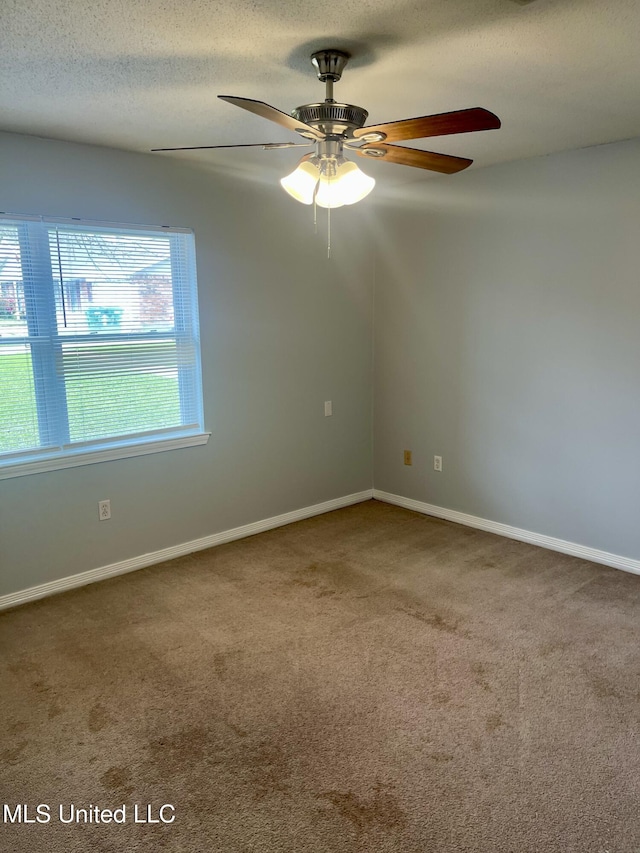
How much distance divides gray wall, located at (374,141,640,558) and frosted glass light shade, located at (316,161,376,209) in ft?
5.94

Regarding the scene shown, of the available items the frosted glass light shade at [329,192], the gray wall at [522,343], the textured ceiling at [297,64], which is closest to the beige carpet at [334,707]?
the gray wall at [522,343]

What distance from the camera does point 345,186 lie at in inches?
83.5

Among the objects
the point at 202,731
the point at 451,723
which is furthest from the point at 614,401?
the point at 202,731

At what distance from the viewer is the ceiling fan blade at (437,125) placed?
1707mm

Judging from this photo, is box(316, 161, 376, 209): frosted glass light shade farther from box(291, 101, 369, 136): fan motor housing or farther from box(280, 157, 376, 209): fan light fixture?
box(291, 101, 369, 136): fan motor housing

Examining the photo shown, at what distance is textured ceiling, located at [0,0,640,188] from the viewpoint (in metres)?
1.72

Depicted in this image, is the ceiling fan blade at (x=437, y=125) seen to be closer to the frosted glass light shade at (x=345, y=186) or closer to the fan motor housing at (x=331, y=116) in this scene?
the fan motor housing at (x=331, y=116)

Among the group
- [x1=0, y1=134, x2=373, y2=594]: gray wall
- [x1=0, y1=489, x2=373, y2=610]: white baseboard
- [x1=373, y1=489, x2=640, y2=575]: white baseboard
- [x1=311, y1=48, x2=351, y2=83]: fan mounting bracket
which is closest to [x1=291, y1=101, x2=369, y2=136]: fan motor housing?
[x1=311, y1=48, x2=351, y2=83]: fan mounting bracket

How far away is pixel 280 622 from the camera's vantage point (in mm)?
2914

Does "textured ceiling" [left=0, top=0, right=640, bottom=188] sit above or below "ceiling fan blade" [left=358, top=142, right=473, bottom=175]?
above

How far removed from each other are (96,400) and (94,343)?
1.03 ft

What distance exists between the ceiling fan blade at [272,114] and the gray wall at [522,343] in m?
2.03

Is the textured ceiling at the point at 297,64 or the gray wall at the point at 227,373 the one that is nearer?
the textured ceiling at the point at 297,64

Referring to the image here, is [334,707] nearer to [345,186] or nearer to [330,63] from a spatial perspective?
[345,186]
